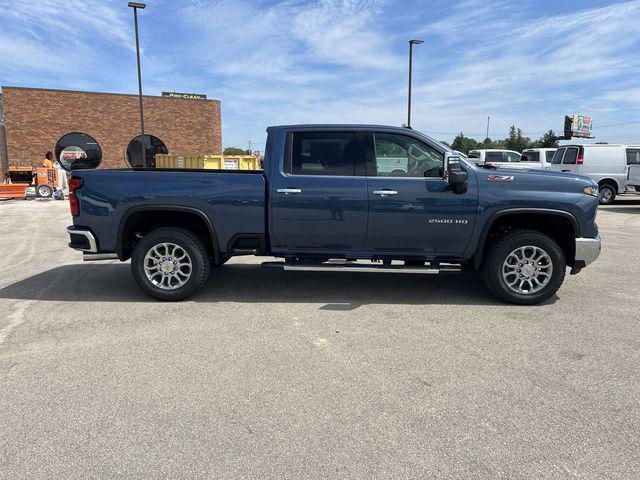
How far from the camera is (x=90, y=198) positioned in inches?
202

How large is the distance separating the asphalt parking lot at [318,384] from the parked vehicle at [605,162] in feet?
41.5

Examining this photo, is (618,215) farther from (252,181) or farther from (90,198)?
(90,198)

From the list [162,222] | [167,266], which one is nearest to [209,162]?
[162,222]

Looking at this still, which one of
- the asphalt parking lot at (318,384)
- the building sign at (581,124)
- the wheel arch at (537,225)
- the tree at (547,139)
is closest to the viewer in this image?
the asphalt parking lot at (318,384)

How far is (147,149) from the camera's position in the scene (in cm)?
2811

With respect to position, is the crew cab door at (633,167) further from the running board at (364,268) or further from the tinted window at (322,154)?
the tinted window at (322,154)

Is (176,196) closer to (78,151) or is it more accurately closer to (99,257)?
(99,257)

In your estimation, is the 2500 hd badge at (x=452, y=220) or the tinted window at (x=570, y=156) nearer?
the 2500 hd badge at (x=452, y=220)

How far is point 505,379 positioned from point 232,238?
3.14 meters

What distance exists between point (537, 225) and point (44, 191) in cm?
1953

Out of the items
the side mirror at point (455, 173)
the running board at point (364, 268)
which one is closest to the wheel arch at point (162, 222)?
the running board at point (364, 268)

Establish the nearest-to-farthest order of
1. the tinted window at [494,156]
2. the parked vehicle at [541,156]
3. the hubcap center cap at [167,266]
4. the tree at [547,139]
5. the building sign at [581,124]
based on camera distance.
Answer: the hubcap center cap at [167,266]
the parked vehicle at [541,156]
the tinted window at [494,156]
the building sign at [581,124]
the tree at [547,139]

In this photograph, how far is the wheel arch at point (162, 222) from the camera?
5.09m

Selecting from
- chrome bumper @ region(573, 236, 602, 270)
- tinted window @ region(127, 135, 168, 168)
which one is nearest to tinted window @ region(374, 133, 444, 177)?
chrome bumper @ region(573, 236, 602, 270)
